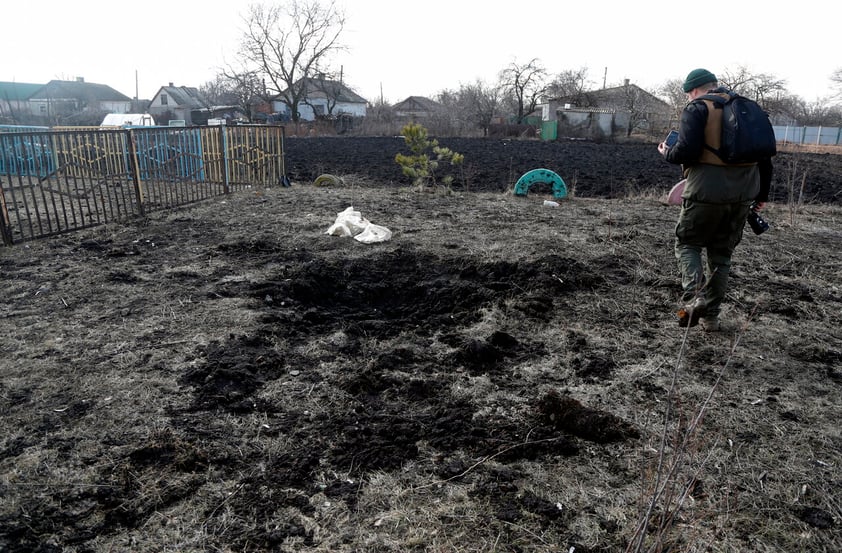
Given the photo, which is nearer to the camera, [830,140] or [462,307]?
[462,307]

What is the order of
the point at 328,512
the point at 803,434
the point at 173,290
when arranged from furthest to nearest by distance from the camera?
the point at 173,290 → the point at 803,434 → the point at 328,512

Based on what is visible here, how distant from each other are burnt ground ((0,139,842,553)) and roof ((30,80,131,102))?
232 feet

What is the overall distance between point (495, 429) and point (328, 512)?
38.3 inches

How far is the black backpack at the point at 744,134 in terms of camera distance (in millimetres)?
3475

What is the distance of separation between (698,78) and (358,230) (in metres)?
4.17

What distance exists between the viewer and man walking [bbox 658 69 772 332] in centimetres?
364

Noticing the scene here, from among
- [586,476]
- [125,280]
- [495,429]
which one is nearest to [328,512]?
[495,429]

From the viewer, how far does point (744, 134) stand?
3473mm

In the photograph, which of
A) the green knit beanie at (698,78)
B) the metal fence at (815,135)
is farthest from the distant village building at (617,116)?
the green knit beanie at (698,78)

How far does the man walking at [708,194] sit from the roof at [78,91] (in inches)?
2939

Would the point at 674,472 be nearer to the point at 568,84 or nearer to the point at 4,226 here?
the point at 4,226

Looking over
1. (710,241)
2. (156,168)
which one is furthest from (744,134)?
(156,168)

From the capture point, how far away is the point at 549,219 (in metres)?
7.98

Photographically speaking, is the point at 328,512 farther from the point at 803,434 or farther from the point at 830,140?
the point at 830,140
